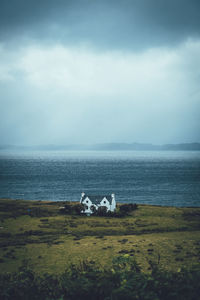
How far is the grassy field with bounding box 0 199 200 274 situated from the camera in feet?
Result: 88.1

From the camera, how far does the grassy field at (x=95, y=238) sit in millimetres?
26859

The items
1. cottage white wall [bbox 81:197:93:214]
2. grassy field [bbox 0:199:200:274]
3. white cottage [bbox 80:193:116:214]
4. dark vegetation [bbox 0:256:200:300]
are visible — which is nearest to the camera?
dark vegetation [bbox 0:256:200:300]

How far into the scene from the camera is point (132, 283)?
8250 mm

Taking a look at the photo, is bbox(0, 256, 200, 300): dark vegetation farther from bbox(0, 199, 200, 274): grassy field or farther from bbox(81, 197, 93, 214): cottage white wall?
bbox(81, 197, 93, 214): cottage white wall

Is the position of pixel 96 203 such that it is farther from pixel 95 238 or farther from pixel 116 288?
pixel 116 288

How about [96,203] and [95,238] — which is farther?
[96,203]

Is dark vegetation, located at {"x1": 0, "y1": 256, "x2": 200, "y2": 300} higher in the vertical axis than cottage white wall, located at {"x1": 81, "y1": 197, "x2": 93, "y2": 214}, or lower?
higher

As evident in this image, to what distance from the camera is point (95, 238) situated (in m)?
37.2

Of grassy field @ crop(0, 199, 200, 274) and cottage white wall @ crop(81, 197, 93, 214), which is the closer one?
grassy field @ crop(0, 199, 200, 274)

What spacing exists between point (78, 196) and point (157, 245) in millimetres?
68277

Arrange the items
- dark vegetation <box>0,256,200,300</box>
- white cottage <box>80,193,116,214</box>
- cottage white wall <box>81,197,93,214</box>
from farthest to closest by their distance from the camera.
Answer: cottage white wall <box>81,197,93,214</box> → white cottage <box>80,193,116,214</box> → dark vegetation <box>0,256,200,300</box>

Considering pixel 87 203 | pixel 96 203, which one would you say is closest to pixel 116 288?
pixel 96 203

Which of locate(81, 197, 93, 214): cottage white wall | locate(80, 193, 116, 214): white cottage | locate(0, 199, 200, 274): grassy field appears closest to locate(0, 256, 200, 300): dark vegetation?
locate(0, 199, 200, 274): grassy field

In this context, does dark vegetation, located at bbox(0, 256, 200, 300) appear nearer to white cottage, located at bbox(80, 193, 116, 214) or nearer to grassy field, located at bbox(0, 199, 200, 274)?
grassy field, located at bbox(0, 199, 200, 274)
